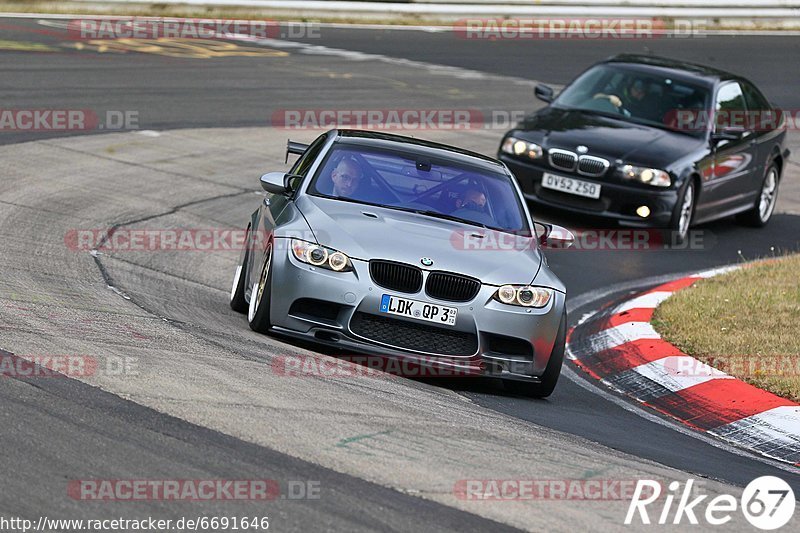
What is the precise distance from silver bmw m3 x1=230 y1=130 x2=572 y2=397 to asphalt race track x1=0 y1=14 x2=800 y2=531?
221 millimetres

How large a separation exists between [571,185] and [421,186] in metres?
5.24

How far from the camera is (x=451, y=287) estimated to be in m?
7.78

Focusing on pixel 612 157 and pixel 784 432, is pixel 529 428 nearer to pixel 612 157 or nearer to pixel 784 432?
pixel 784 432

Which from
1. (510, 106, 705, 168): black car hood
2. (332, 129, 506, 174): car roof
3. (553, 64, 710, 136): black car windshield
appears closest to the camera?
(332, 129, 506, 174): car roof

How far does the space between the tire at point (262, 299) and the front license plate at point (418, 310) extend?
2.42 ft

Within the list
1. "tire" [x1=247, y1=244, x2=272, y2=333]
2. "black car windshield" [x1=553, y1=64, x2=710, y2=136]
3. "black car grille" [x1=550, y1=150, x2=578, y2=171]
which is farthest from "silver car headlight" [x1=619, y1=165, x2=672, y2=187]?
"tire" [x1=247, y1=244, x2=272, y2=333]

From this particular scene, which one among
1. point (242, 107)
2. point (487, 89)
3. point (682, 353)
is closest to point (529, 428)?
point (682, 353)

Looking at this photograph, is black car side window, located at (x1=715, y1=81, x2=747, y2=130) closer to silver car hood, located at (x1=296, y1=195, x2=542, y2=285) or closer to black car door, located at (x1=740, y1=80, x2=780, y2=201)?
black car door, located at (x1=740, y1=80, x2=780, y2=201)

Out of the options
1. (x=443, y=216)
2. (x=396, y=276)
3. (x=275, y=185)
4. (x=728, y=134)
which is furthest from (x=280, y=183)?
(x=728, y=134)

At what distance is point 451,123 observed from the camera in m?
19.5

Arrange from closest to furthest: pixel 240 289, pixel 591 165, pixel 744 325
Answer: pixel 240 289 → pixel 744 325 → pixel 591 165

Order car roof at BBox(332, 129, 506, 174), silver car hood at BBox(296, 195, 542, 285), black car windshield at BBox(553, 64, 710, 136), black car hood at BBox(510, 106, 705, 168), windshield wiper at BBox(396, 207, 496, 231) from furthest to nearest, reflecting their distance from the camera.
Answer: black car windshield at BBox(553, 64, 710, 136), black car hood at BBox(510, 106, 705, 168), car roof at BBox(332, 129, 506, 174), windshield wiper at BBox(396, 207, 496, 231), silver car hood at BBox(296, 195, 542, 285)

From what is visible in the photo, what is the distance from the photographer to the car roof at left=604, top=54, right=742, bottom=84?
1552 cm

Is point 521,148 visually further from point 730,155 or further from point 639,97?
point 730,155
